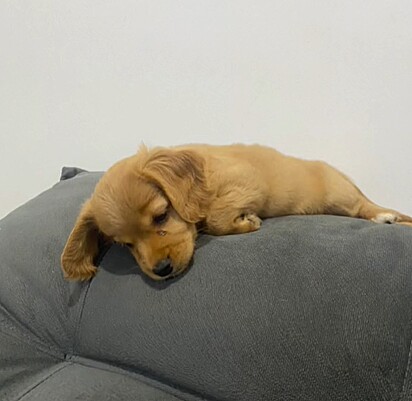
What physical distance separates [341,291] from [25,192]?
60.4 inches

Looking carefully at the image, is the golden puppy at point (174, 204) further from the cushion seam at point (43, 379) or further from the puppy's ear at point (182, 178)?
the cushion seam at point (43, 379)

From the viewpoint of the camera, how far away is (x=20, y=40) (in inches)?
82.4

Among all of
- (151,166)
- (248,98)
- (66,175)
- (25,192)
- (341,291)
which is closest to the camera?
(341,291)

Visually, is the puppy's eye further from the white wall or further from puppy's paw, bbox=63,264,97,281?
the white wall

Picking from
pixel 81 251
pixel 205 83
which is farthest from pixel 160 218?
pixel 205 83

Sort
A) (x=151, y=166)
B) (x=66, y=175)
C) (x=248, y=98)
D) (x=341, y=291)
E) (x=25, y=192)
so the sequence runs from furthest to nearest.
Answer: (x=25, y=192), (x=248, y=98), (x=66, y=175), (x=151, y=166), (x=341, y=291)

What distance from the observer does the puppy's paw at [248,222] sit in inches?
47.5

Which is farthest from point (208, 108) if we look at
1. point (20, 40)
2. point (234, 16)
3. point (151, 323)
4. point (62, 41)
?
point (151, 323)

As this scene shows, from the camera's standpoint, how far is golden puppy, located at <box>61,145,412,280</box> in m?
1.14

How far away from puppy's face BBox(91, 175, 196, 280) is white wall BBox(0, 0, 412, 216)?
0.78m

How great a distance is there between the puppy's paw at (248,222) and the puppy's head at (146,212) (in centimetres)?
8

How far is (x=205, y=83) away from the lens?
190 cm

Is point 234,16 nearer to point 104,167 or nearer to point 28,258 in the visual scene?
point 104,167

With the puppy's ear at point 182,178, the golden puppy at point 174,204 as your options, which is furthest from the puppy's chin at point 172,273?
the puppy's ear at point 182,178
